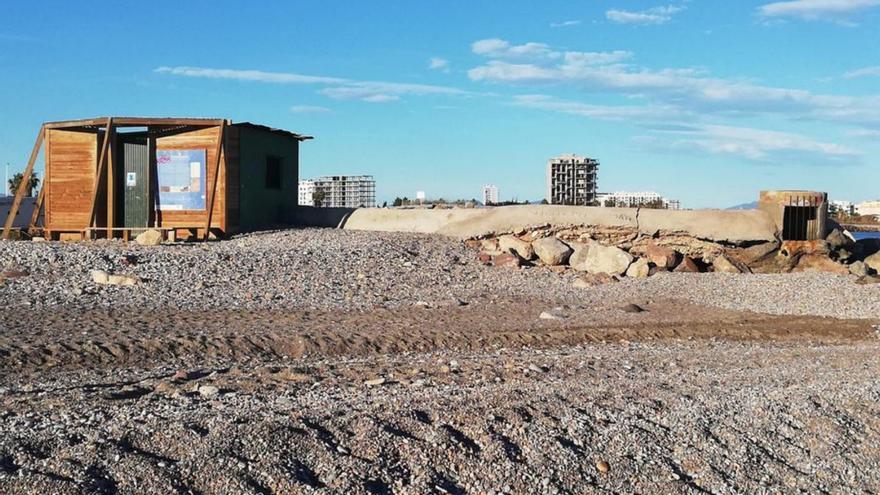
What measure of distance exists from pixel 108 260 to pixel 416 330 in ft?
24.3

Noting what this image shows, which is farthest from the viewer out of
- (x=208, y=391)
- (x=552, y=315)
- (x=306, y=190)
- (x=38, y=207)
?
(x=306, y=190)

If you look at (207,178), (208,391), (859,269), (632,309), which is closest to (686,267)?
(859,269)

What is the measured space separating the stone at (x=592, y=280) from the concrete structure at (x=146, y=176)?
9.11 meters

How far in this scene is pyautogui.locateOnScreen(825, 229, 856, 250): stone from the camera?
74.6 ft

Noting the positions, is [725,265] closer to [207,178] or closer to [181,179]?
[207,178]

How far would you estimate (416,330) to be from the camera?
12977mm

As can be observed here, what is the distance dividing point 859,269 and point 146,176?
18.2m

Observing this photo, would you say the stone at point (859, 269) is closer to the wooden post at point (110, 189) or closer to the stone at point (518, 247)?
the stone at point (518, 247)

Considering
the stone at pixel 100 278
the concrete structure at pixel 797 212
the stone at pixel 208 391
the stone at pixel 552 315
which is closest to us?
Result: the stone at pixel 208 391

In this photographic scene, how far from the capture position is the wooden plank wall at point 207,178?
22500mm

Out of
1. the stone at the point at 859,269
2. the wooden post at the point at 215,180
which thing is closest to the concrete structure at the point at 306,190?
the wooden post at the point at 215,180

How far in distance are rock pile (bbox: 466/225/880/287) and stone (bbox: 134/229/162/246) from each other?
24.6 ft

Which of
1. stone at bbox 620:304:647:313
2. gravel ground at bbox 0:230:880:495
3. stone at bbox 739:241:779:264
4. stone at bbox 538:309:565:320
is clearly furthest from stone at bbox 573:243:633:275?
stone at bbox 538:309:565:320

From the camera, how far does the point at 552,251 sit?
21.1 meters
